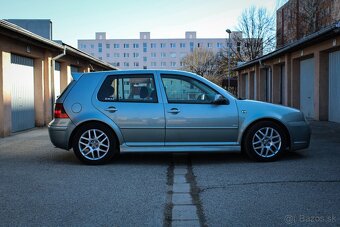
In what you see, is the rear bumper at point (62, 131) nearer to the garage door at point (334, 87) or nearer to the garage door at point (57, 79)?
the garage door at point (57, 79)

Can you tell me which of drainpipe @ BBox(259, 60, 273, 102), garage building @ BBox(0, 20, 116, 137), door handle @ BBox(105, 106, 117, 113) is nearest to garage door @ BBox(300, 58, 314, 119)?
drainpipe @ BBox(259, 60, 273, 102)

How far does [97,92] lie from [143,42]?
110 m

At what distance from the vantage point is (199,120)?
7805 mm

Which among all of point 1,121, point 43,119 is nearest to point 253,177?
point 1,121

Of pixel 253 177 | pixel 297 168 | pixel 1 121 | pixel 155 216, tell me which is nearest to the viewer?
pixel 155 216

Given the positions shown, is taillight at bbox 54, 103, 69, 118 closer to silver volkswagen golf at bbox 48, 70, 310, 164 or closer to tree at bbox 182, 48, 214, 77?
silver volkswagen golf at bbox 48, 70, 310, 164

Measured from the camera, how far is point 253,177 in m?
6.70

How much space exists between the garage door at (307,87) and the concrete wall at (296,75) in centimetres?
29

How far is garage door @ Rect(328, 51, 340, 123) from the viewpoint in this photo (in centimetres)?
1568

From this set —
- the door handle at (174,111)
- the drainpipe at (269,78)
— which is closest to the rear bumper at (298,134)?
the door handle at (174,111)

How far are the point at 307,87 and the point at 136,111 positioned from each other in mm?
13118

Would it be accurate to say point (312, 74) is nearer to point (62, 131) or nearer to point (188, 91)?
point (188, 91)

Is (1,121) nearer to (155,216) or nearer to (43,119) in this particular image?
(43,119)

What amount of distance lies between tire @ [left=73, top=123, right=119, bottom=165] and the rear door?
0.81 feet
